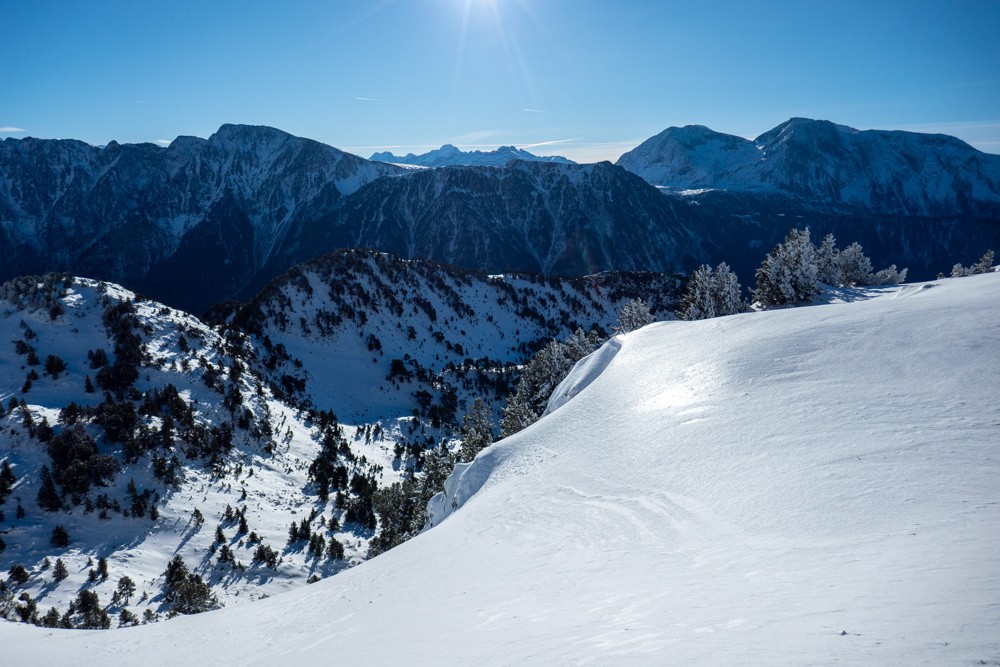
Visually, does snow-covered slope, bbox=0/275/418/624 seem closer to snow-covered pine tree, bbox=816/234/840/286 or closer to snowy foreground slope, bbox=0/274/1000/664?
snowy foreground slope, bbox=0/274/1000/664

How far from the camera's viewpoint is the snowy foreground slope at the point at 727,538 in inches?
235

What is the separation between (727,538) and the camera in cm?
1016

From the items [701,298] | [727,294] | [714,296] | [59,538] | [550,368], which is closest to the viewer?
[59,538]

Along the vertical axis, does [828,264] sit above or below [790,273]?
above

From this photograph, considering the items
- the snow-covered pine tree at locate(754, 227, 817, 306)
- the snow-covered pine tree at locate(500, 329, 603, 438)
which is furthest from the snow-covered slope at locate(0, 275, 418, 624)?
the snow-covered pine tree at locate(754, 227, 817, 306)

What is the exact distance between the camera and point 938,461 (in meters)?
9.91

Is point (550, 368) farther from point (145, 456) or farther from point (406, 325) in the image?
point (406, 325)

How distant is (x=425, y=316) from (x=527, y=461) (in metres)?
116

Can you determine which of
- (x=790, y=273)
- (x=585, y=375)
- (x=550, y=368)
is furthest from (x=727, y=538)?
(x=550, y=368)

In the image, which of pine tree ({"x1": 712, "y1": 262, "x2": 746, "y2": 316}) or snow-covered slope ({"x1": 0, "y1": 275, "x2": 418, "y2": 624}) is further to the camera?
pine tree ({"x1": 712, "y1": 262, "x2": 746, "y2": 316})

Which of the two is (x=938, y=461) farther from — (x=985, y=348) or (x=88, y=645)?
(x=88, y=645)

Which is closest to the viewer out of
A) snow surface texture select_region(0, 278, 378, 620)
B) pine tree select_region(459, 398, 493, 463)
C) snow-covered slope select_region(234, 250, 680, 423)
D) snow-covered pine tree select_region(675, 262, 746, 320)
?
pine tree select_region(459, 398, 493, 463)

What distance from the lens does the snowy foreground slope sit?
5.96 metres

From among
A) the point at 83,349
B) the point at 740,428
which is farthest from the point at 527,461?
the point at 83,349
